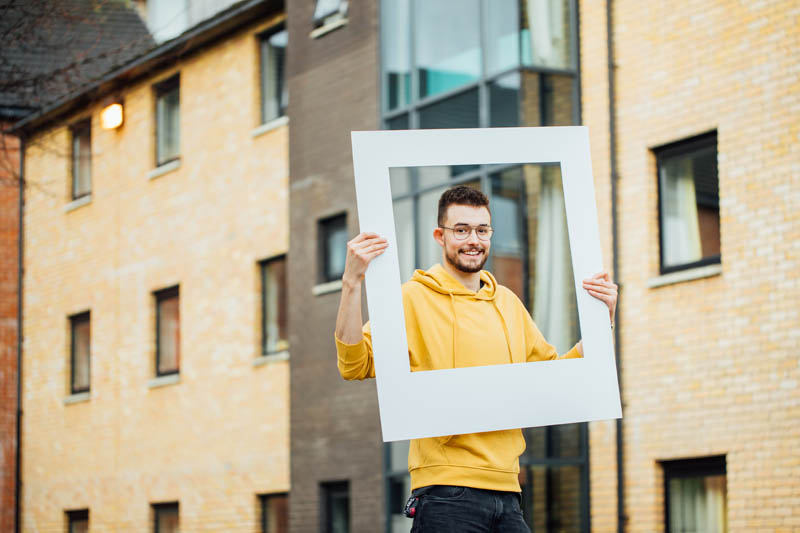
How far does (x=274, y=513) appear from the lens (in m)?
20.1

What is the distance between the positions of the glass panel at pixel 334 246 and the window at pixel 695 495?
651 cm

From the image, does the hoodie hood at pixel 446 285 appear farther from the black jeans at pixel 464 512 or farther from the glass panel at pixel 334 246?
the glass panel at pixel 334 246

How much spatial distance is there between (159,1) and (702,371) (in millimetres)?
18613

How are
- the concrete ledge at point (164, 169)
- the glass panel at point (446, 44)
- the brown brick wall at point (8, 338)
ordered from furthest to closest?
1. the brown brick wall at point (8, 338)
2. the concrete ledge at point (164, 169)
3. the glass panel at point (446, 44)

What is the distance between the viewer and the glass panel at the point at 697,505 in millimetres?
13375

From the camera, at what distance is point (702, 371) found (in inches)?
527

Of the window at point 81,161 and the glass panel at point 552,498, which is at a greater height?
the window at point 81,161

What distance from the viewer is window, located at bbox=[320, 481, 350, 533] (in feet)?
60.3

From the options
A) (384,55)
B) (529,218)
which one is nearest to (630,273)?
(529,218)

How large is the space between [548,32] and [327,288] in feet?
17.7

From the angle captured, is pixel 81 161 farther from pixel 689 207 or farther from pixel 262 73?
pixel 689 207

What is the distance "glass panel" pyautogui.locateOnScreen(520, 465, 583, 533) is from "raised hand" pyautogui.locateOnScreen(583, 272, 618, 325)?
9329 mm

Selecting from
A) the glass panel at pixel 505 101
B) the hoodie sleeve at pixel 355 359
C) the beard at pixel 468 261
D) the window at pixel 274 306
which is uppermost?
the glass panel at pixel 505 101

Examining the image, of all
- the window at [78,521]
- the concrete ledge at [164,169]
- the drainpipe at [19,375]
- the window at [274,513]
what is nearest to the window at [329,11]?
the concrete ledge at [164,169]
